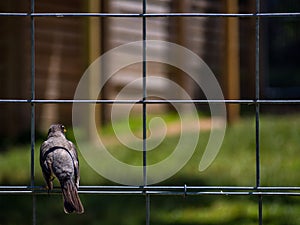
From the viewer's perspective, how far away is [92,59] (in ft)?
33.1

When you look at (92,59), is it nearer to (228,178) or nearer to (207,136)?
(207,136)

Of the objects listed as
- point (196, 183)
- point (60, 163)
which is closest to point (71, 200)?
point (60, 163)

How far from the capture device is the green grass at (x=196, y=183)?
6941mm

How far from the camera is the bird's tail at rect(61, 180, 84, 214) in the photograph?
3.86 m

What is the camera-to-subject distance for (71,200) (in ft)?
12.7

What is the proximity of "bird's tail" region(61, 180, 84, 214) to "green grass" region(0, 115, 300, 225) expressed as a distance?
9.63 feet

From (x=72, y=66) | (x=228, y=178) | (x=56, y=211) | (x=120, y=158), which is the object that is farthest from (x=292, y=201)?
(x=72, y=66)

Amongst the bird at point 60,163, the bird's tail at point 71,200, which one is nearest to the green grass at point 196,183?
the bird at point 60,163

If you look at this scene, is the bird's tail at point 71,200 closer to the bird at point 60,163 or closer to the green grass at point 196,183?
the bird at point 60,163

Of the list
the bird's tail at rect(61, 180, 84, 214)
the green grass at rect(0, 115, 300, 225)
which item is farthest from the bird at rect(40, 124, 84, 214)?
the green grass at rect(0, 115, 300, 225)

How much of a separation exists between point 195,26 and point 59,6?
10.2 ft

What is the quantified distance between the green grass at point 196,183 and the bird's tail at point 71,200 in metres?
2.94

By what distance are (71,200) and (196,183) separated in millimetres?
4325

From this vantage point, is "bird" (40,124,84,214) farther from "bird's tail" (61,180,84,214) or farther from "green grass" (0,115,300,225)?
"green grass" (0,115,300,225)
